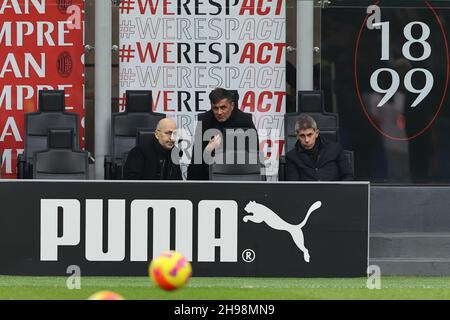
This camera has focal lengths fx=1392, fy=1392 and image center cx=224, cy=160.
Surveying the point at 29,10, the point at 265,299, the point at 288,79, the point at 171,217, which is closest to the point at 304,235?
the point at 171,217

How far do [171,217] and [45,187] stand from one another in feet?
4.64

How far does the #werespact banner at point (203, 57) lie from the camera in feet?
61.1

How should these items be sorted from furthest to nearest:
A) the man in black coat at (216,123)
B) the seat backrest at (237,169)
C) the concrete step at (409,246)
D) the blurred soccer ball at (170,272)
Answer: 1. the concrete step at (409,246)
2. the seat backrest at (237,169)
3. the man in black coat at (216,123)
4. the blurred soccer ball at (170,272)

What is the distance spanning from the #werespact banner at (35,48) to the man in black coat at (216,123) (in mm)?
2822

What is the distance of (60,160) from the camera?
16672 millimetres

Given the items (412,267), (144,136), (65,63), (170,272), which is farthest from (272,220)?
(170,272)

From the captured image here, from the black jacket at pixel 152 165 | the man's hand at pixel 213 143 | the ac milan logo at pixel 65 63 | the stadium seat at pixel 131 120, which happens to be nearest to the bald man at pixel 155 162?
the black jacket at pixel 152 165

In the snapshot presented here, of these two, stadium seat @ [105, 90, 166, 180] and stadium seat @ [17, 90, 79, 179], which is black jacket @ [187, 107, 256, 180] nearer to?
stadium seat @ [105, 90, 166, 180]

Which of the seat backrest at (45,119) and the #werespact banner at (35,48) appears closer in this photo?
the seat backrest at (45,119)

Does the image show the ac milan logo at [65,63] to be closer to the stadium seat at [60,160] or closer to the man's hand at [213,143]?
the stadium seat at [60,160]

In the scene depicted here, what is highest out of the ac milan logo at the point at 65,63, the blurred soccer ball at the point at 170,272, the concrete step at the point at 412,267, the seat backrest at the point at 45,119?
the ac milan logo at the point at 65,63

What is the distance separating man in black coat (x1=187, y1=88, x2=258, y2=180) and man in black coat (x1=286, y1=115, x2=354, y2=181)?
522mm

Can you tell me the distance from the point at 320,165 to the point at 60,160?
318 cm

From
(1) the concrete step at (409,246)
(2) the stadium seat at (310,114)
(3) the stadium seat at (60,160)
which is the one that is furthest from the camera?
(2) the stadium seat at (310,114)
